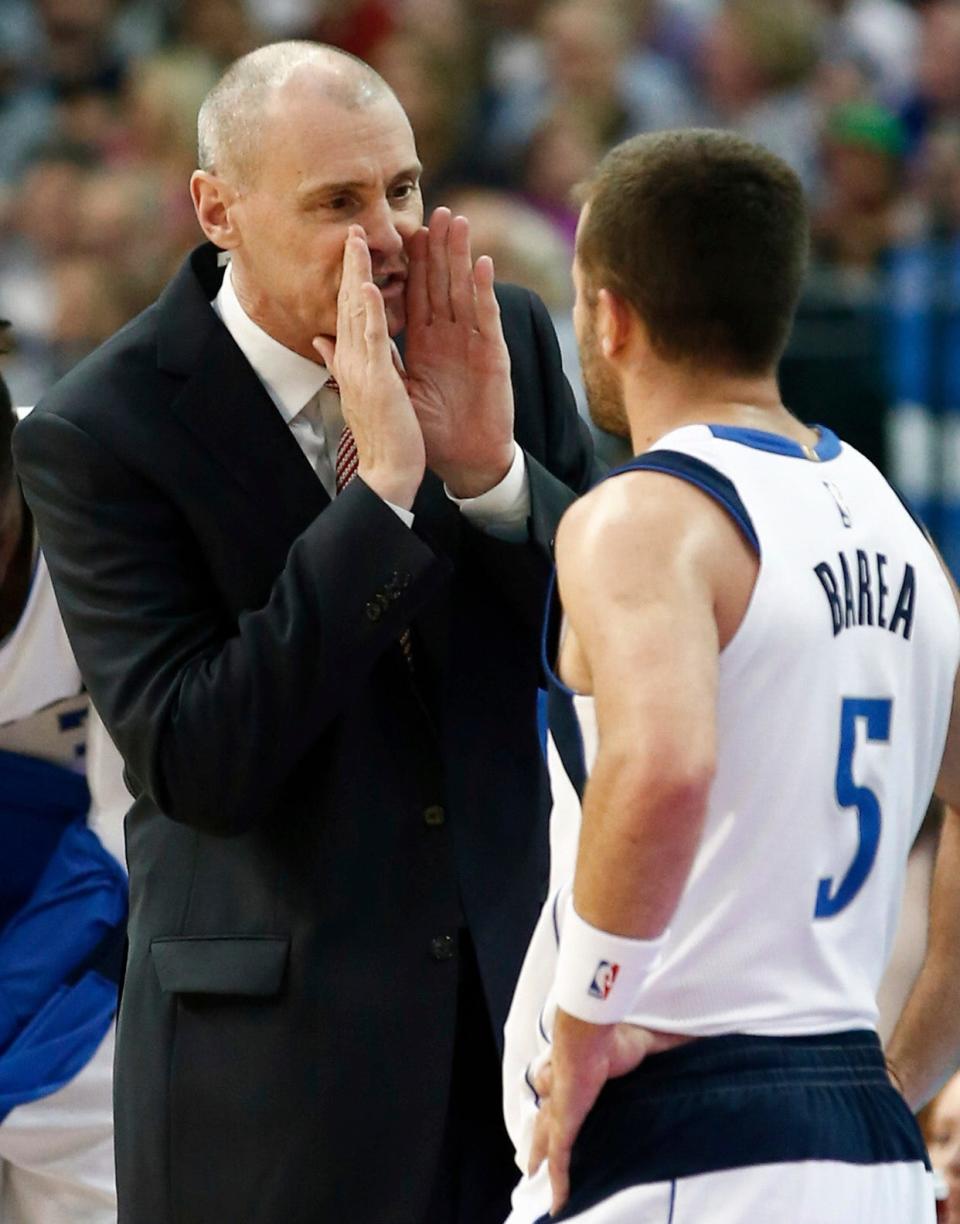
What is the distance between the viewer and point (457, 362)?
2.85 meters

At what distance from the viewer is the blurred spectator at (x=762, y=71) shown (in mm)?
8328

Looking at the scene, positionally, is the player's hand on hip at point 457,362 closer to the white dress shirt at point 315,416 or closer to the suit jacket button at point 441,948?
the white dress shirt at point 315,416

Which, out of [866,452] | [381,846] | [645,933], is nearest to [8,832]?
[381,846]

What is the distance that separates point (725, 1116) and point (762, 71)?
6859 millimetres

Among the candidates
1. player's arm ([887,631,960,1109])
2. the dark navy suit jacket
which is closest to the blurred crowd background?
the dark navy suit jacket

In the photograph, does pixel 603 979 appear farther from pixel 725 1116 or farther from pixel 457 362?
pixel 457 362

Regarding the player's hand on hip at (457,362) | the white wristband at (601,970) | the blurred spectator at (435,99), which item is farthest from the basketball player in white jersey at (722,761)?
the blurred spectator at (435,99)

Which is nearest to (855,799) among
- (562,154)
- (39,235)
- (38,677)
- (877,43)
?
(38,677)

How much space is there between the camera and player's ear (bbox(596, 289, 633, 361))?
7.61 ft

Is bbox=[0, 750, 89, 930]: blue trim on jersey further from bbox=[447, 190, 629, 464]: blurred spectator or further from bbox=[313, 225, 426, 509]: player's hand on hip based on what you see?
bbox=[447, 190, 629, 464]: blurred spectator

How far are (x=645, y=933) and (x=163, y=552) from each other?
37.4 inches

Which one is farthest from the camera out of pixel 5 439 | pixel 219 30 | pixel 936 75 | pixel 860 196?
pixel 936 75

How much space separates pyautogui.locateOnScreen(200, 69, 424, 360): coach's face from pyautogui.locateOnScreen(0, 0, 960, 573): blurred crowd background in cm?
306

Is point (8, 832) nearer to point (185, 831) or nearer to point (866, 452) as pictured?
point (185, 831)
